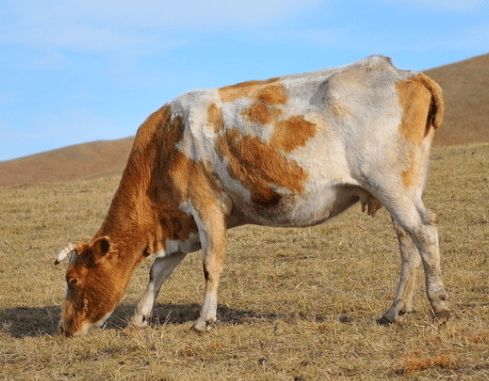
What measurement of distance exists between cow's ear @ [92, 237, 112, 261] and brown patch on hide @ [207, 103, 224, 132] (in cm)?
177

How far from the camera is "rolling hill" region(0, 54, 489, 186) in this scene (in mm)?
56938

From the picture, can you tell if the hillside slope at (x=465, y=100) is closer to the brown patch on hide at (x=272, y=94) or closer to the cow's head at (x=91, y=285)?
the brown patch on hide at (x=272, y=94)

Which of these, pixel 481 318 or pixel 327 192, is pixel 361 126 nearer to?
pixel 327 192

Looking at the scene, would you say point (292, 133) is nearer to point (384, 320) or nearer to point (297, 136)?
point (297, 136)

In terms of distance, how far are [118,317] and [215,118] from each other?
123 inches

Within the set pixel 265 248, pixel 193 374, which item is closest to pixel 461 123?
pixel 265 248

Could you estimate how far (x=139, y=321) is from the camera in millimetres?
9570

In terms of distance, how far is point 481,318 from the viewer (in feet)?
28.3

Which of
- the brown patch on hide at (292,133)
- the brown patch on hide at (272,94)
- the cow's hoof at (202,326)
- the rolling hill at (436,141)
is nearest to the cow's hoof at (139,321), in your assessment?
the cow's hoof at (202,326)

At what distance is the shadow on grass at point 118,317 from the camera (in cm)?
971

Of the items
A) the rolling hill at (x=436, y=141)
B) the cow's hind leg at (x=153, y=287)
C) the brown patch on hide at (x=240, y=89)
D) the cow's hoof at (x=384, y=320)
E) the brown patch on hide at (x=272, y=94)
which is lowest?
the cow's hoof at (x=384, y=320)

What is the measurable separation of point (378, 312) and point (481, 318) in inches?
53.8

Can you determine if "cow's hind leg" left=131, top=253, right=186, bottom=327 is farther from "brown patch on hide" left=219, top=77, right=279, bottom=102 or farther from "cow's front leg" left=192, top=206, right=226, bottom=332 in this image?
"brown patch on hide" left=219, top=77, right=279, bottom=102

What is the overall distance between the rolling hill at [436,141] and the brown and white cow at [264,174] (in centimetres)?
4572
